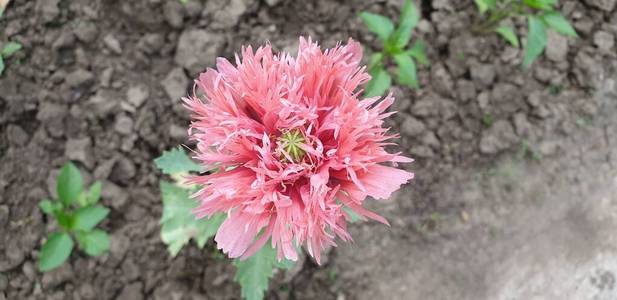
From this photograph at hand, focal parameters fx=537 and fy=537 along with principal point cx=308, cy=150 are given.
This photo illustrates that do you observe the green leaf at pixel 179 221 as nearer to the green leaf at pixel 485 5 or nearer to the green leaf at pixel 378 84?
the green leaf at pixel 378 84

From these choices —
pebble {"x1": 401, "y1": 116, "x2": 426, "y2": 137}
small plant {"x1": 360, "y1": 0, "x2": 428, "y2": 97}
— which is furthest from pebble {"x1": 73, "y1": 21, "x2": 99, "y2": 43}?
pebble {"x1": 401, "y1": 116, "x2": 426, "y2": 137}

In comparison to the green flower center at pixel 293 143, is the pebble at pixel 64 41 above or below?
below

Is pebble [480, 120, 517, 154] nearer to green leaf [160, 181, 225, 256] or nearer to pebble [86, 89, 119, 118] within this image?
green leaf [160, 181, 225, 256]

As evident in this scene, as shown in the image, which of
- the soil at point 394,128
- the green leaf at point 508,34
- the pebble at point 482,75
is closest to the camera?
the soil at point 394,128

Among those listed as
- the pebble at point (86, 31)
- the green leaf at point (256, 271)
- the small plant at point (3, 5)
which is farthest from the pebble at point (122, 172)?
the green leaf at point (256, 271)

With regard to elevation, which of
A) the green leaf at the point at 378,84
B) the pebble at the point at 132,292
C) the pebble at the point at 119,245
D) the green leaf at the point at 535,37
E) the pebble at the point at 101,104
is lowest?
the pebble at the point at 132,292

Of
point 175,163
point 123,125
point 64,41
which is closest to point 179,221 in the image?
point 175,163

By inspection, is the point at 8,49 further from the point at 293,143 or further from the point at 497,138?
the point at 497,138

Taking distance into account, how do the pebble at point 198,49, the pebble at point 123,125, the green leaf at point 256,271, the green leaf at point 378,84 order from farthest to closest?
the pebble at point 198,49 → the pebble at point 123,125 → the green leaf at point 378,84 → the green leaf at point 256,271

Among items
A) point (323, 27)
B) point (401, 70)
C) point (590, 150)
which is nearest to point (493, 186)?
point (590, 150)
